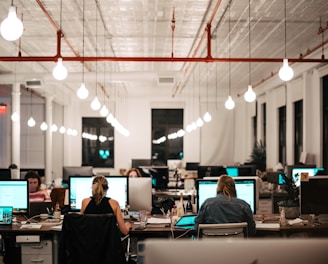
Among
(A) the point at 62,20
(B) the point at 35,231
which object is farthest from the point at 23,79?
(B) the point at 35,231

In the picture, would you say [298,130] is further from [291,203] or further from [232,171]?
[291,203]

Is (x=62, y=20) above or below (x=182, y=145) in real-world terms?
above

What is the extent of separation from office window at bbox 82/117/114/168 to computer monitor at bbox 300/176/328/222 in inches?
611

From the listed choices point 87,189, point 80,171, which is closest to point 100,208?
point 87,189

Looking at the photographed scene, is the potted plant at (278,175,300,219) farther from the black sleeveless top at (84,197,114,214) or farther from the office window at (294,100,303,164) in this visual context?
the office window at (294,100,303,164)

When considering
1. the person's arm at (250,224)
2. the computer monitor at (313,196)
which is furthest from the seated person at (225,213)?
the computer monitor at (313,196)

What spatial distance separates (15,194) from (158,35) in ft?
17.0

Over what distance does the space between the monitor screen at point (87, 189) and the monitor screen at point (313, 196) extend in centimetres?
196

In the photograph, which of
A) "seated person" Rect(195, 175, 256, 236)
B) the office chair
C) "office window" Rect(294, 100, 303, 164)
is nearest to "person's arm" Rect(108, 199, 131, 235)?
the office chair

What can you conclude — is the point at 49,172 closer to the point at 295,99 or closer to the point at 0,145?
the point at 0,145

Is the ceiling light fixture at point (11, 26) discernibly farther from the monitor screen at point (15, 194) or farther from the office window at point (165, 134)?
the office window at point (165, 134)

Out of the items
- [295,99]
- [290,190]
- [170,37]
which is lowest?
[290,190]

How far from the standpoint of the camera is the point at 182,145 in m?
20.3

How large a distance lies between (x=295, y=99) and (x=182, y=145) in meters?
8.04
